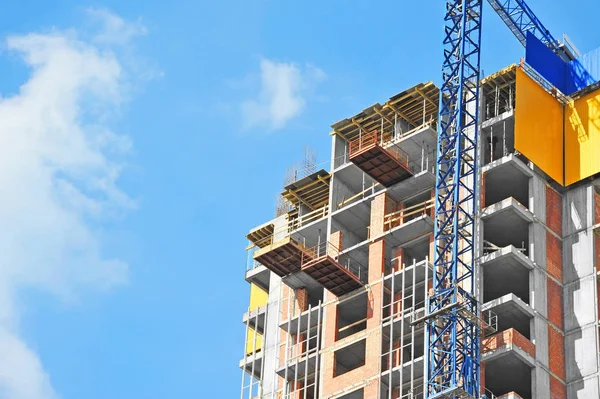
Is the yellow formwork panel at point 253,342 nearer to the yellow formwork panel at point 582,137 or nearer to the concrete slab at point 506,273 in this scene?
the concrete slab at point 506,273

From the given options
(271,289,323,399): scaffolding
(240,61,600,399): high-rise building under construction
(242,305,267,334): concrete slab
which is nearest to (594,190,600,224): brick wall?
(240,61,600,399): high-rise building under construction

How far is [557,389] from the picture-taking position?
90188mm

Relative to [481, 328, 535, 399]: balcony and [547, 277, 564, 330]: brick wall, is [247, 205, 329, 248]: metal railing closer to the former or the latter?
[547, 277, 564, 330]: brick wall

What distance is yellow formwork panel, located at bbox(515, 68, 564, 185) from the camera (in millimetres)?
96812

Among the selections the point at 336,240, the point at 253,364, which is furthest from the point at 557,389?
the point at 253,364

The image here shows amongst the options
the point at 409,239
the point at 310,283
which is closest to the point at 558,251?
the point at 409,239

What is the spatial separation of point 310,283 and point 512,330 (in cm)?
1693

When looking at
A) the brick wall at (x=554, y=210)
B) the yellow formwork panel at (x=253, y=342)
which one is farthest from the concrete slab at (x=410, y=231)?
the yellow formwork panel at (x=253, y=342)

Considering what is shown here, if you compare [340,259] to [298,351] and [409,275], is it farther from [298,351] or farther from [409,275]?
[409,275]

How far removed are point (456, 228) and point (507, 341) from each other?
25.2 feet

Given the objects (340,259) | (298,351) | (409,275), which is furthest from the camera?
(340,259)

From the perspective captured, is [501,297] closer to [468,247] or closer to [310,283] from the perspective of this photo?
[468,247]

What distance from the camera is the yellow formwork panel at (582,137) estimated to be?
96.9 meters

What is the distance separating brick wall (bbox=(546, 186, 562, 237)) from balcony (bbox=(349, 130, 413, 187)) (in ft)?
27.4
